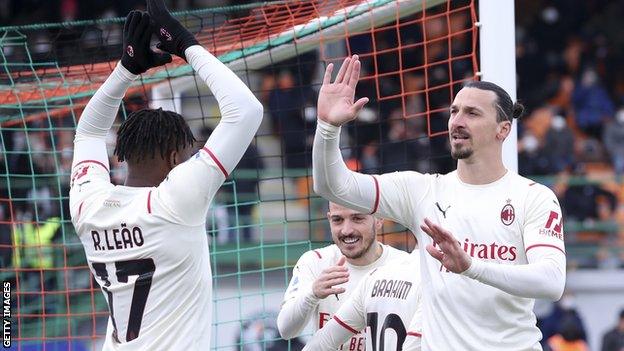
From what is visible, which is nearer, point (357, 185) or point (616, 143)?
point (357, 185)

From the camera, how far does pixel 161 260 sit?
4.88 m

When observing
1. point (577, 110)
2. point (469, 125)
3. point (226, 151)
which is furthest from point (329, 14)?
point (577, 110)

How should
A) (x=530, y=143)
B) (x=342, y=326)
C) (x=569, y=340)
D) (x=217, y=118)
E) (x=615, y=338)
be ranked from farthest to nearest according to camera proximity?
1. (x=530, y=143)
2. (x=569, y=340)
3. (x=615, y=338)
4. (x=217, y=118)
5. (x=342, y=326)

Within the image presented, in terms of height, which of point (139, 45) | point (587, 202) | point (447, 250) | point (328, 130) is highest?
point (139, 45)

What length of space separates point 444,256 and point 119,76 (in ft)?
5.06

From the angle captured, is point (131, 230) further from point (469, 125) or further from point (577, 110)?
point (577, 110)

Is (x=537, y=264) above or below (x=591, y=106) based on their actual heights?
below

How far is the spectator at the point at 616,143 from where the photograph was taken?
18.3 m

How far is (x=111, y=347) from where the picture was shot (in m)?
5.05

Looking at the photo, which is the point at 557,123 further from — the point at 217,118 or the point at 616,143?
the point at 217,118

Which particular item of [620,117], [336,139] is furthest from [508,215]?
→ [620,117]

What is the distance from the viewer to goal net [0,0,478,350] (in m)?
7.43

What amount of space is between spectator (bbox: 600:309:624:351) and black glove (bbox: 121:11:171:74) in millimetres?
10767

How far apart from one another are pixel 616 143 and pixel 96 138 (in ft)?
46.0
